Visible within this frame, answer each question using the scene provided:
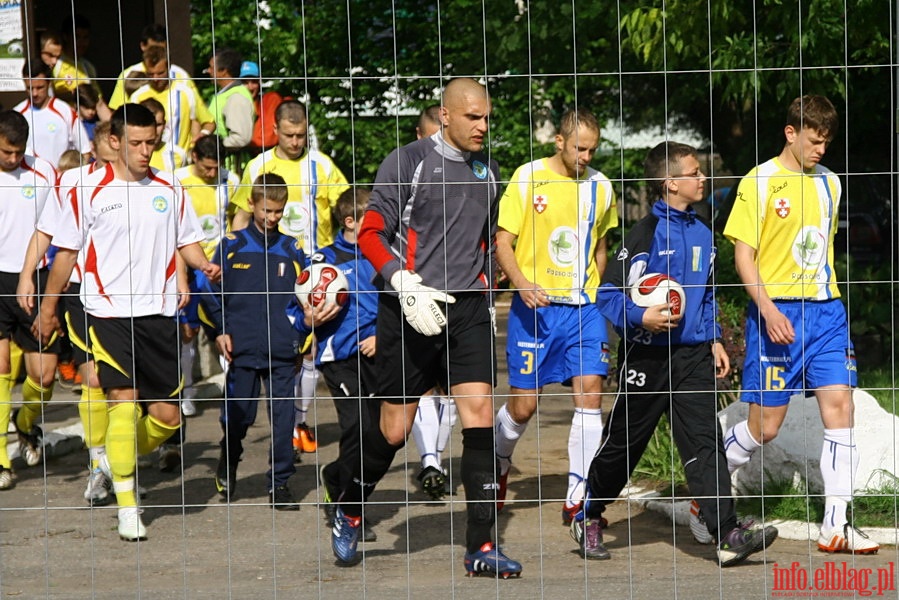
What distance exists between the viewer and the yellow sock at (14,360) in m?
8.03

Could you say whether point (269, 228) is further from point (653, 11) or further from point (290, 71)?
point (290, 71)

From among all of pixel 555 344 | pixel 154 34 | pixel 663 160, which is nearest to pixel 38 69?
pixel 154 34

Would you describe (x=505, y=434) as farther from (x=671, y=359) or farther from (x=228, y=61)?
(x=228, y=61)

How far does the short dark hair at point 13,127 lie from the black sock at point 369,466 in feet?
10.00

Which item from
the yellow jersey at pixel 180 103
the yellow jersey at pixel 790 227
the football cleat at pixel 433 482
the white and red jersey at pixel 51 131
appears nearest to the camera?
the yellow jersey at pixel 790 227

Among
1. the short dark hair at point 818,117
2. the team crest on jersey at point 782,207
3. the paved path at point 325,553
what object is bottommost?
the paved path at point 325,553

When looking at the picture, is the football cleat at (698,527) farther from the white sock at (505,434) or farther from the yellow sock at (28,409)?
the yellow sock at (28,409)

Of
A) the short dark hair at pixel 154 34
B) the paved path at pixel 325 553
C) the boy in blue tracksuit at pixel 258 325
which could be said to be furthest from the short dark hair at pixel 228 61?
the paved path at pixel 325 553

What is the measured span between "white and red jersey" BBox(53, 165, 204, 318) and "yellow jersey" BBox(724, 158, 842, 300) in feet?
8.92

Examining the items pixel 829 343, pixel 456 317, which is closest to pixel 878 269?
pixel 829 343

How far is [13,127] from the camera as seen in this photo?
25.5ft

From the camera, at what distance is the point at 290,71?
672 inches

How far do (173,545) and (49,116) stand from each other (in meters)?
4.94

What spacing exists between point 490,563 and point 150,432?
211 cm
